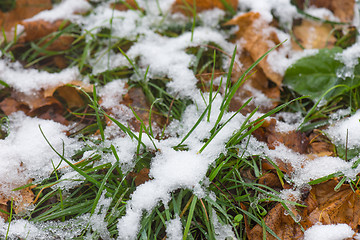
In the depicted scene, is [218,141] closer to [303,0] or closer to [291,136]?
[291,136]

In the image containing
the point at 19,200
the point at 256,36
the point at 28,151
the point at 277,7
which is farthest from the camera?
the point at 277,7

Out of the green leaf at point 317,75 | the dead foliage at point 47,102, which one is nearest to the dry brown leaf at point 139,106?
the dead foliage at point 47,102

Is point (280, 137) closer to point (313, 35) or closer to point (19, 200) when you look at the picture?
point (313, 35)

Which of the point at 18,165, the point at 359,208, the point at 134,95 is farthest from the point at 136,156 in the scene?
the point at 359,208

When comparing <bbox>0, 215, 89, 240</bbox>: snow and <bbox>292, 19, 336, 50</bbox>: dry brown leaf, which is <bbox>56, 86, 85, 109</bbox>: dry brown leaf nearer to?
<bbox>0, 215, 89, 240</bbox>: snow

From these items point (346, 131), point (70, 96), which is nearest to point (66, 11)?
point (70, 96)

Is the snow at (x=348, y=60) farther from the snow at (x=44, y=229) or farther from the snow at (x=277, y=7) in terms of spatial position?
the snow at (x=44, y=229)
